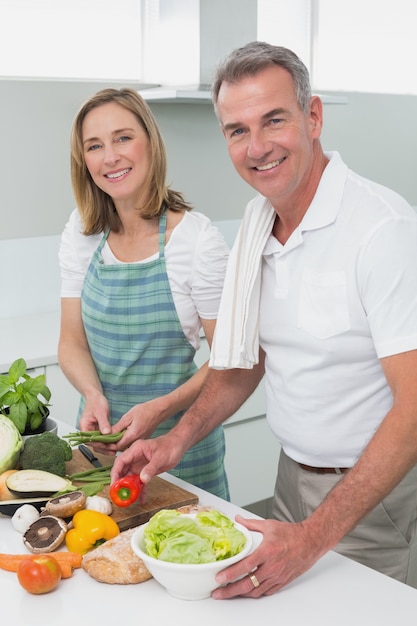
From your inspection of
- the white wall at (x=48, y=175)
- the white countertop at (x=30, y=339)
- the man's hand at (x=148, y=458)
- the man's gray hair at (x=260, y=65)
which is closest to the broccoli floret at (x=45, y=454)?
the man's hand at (x=148, y=458)

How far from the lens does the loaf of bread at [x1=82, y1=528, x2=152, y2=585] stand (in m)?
1.26

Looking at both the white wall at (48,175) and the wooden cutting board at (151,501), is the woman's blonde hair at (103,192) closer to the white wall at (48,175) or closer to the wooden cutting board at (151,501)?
the wooden cutting board at (151,501)

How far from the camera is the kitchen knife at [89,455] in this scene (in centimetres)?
172

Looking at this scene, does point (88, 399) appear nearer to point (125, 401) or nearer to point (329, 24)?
point (125, 401)

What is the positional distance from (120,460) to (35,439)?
20 cm

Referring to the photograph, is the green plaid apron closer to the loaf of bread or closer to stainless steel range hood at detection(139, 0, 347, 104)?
the loaf of bread

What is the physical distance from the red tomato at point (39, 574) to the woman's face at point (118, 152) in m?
1.01

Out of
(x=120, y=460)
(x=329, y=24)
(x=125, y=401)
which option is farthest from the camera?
(x=329, y=24)

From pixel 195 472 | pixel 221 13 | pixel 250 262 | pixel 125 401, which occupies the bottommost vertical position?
pixel 195 472

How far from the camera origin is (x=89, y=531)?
1373 mm

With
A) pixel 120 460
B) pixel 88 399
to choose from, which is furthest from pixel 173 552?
pixel 88 399

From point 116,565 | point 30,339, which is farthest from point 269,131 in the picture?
point 30,339

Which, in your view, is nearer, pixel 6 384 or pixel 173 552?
pixel 173 552

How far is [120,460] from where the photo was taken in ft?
5.05
